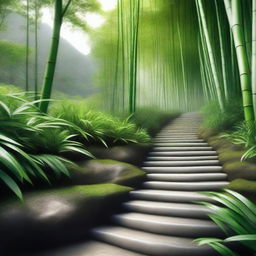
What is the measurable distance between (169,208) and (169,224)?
256 mm

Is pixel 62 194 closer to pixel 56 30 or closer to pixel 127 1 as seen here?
pixel 56 30

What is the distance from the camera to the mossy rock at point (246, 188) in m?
2.04

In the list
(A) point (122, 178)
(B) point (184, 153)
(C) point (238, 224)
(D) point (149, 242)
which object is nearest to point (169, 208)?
(D) point (149, 242)

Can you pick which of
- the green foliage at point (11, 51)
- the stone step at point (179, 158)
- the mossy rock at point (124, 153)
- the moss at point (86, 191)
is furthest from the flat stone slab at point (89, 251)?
the green foliage at point (11, 51)

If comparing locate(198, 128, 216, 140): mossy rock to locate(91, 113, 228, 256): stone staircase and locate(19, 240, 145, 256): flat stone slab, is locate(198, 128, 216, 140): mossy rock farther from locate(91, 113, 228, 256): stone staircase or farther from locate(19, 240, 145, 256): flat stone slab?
locate(19, 240, 145, 256): flat stone slab

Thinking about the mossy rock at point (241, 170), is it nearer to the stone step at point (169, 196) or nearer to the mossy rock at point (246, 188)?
the mossy rock at point (246, 188)

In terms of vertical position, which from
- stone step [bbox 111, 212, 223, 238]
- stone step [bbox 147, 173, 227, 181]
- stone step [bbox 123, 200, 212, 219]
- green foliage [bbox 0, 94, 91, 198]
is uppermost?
green foliage [bbox 0, 94, 91, 198]

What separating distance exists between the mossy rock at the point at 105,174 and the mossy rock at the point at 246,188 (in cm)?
113

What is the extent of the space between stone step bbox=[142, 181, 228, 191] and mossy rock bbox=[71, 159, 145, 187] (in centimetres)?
22

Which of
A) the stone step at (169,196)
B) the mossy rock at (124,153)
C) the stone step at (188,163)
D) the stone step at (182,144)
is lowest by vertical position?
the stone step at (169,196)

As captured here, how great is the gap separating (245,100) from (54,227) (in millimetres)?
2449

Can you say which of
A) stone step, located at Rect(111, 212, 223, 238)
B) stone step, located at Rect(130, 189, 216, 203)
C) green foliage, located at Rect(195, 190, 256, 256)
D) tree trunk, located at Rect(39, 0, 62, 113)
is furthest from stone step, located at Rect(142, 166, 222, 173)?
tree trunk, located at Rect(39, 0, 62, 113)

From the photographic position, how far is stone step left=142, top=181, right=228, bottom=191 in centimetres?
260

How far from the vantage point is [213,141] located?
4129 mm
